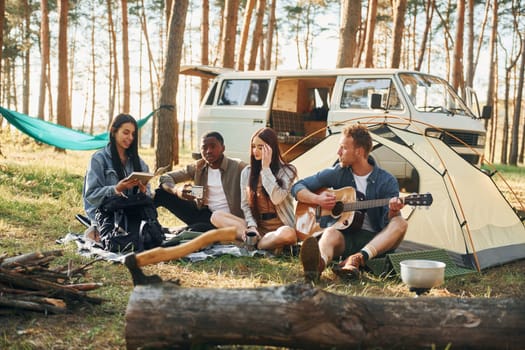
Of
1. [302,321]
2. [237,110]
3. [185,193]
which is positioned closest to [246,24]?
[237,110]

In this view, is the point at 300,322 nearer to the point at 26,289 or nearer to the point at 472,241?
the point at 26,289

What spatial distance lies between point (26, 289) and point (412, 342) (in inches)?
76.7

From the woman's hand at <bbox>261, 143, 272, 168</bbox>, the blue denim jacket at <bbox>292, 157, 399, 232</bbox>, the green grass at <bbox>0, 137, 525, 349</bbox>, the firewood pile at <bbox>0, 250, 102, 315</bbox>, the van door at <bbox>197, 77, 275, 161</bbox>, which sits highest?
the van door at <bbox>197, 77, 275, 161</bbox>

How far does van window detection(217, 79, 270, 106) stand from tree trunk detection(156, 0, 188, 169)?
2.71 ft

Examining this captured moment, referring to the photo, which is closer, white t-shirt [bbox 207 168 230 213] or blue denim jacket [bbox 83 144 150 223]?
blue denim jacket [bbox 83 144 150 223]

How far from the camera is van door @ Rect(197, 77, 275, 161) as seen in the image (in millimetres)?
8039

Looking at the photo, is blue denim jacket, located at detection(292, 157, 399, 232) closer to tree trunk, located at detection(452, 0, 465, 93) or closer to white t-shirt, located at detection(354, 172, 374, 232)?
white t-shirt, located at detection(354, 172, 374, 232)

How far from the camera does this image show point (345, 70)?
7512 mm

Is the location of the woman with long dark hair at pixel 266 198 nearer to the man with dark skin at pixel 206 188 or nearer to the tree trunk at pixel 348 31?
the man with dark skin at pixel 206 188

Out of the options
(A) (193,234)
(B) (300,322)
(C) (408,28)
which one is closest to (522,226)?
(A) (193,234)

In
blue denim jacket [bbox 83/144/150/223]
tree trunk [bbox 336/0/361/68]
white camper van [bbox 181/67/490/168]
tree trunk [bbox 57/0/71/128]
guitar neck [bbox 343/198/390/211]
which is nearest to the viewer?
guitar neck [bbox 343/198/390/211]

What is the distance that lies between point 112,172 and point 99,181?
13cm

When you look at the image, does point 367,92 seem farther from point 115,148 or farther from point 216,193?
point 115,148

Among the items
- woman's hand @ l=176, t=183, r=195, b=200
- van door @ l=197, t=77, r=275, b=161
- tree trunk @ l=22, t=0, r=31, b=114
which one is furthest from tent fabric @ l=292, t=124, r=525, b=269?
tree trunk @ l=22, t=0, r=31, b=114
